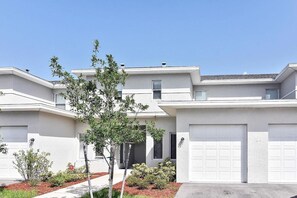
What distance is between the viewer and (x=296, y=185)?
1359cm

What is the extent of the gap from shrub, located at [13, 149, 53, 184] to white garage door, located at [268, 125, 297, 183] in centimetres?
1151

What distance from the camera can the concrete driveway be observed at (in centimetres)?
1142

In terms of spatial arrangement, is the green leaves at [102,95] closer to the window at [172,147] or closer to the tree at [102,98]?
the tree at [102,98]

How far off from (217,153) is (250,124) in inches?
85.0

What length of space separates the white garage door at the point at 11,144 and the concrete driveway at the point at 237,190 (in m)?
9.29

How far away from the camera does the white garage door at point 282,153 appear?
14.3 m

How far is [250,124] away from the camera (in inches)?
569

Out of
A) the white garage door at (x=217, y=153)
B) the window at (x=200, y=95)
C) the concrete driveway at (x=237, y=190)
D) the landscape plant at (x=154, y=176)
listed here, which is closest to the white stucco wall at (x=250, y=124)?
the white garage door at (x=217, y=153)

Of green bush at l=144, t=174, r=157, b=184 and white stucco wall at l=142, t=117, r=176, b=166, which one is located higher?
white stucco wall at l=142, t=117, r=176, b=166

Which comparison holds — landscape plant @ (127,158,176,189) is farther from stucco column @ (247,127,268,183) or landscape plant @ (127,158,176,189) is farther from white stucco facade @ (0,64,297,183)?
stucco column @ (247,127,268,183)

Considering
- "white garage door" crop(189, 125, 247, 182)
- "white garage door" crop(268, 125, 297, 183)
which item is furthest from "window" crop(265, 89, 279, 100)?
"white garage door" crop(189, 125, 247, 182)

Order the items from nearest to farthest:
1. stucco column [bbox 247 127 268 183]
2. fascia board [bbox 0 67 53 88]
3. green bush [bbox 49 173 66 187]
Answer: green bush [bbox 49 173 66 187] < stucco column [bbox 247 127 268 183] < fascia board [bbox 0 67 53 88]

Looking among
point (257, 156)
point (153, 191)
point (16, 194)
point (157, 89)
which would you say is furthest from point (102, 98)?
point (157, 89)

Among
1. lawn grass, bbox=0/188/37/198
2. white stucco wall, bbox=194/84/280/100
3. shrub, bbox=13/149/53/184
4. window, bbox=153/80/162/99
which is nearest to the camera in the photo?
lawn grass, bbox=0/188/37/198
